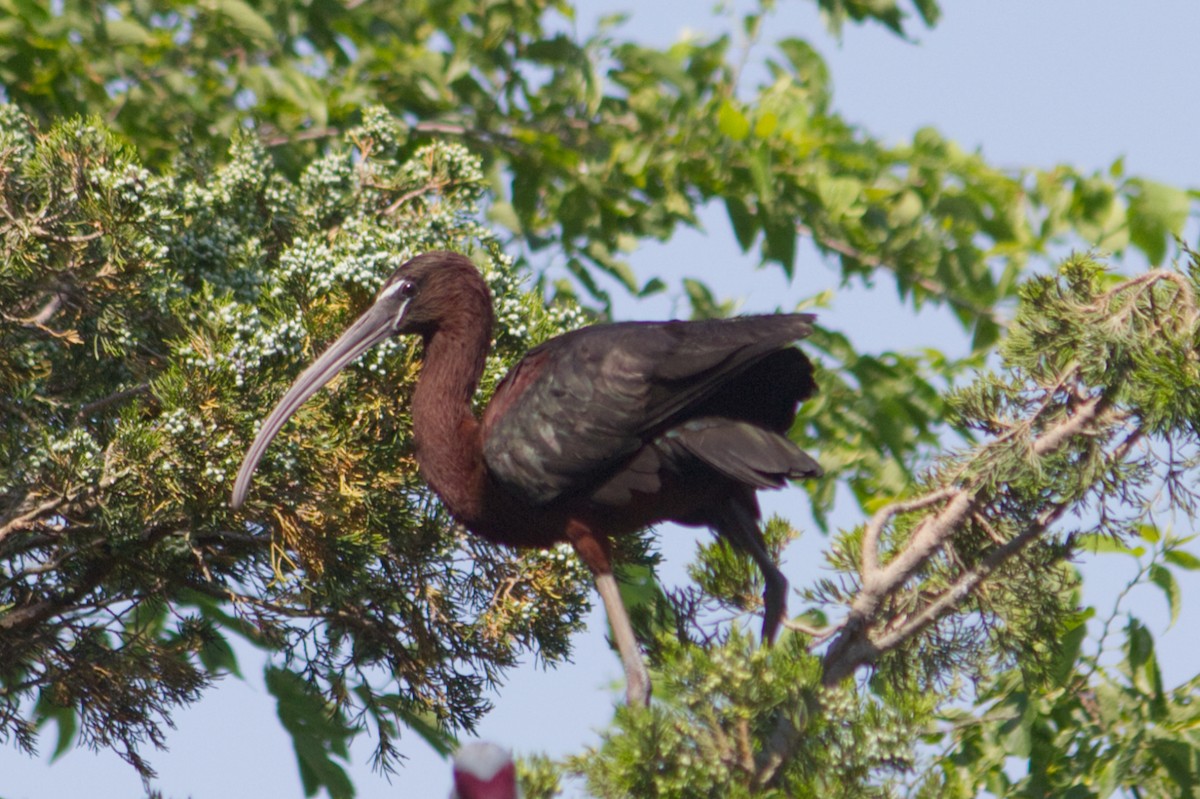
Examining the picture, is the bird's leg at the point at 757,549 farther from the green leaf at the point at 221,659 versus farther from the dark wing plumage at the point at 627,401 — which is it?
the green leaf at the point at 221,659

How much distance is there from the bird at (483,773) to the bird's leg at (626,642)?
2.31m

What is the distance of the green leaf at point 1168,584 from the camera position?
3.86m

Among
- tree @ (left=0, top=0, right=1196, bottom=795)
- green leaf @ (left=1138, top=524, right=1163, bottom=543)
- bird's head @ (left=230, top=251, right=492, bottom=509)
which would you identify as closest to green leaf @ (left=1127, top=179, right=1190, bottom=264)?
tree @ (left=0, top=0, right=1196, bottom=795)

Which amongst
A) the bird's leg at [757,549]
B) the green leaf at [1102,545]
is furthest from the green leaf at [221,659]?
the green leaf at [1102,545]

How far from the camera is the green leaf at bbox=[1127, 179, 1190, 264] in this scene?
18.8 feet

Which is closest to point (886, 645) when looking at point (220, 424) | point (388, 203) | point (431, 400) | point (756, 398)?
point (756, 398)

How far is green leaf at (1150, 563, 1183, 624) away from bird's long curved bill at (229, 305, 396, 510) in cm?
212

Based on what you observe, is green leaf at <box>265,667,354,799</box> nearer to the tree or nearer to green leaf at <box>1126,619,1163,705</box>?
the tree

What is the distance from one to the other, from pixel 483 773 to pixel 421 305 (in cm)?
280

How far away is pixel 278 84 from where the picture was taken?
20.4 feet

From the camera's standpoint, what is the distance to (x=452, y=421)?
4.31 m

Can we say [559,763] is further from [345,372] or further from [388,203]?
[388,203]

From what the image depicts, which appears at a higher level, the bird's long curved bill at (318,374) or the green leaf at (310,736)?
the bird's long curved bill at (318,374)

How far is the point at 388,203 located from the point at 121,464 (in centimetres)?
133
